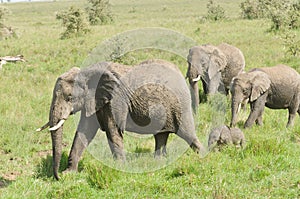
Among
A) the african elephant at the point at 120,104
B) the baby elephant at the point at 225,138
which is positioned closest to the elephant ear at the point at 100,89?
the african elephant at the point at 120,104

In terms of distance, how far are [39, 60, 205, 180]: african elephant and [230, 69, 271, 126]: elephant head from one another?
1540 millimetres

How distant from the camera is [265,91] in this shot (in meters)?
8.32

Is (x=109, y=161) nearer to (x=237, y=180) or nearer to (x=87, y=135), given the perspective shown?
(x=87, y=135)

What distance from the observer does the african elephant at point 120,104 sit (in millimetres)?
5691

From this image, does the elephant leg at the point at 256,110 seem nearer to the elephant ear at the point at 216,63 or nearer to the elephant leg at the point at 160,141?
the elephant leg at the point at 160,141

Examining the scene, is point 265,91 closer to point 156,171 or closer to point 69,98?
point 156,171

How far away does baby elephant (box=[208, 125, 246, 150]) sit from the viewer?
6844mm

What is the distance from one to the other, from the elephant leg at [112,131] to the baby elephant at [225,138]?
1539mm

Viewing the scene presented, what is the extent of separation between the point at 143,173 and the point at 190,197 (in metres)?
1.05

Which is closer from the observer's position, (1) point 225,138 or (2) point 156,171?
(2) point 156,171

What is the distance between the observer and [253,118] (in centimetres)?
812

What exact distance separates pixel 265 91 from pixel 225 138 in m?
1.98

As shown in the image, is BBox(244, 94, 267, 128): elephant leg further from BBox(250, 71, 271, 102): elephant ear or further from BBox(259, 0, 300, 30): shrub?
BBox(259, 0, 300, 30): shrub

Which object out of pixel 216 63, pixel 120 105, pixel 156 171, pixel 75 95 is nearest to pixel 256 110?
pixel 216 63
